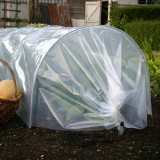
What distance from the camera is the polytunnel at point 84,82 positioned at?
11.4ft

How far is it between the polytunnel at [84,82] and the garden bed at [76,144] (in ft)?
0.38

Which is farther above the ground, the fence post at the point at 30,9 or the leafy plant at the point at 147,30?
the fence post at the point at 30,9

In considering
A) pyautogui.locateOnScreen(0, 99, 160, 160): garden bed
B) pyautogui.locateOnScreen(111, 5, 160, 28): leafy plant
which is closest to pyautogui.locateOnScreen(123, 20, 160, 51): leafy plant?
pyautogui.locateOnScreen(111, 5, 160, 28): leafy plant

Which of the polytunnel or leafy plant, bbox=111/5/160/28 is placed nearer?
the polytunnel

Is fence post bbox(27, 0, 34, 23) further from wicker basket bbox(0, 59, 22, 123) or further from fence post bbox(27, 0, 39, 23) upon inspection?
wicker basket bbox(0, 59, 22, 123)

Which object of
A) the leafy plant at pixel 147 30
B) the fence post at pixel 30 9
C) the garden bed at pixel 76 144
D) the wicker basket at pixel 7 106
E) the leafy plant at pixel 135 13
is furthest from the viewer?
the leafy plant at pixel 135 13

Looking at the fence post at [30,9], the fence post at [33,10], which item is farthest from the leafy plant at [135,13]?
the fence post at [30,9]

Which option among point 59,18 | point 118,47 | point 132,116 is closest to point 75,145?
point 132,116

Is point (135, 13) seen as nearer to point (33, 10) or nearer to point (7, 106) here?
point (33, 10)

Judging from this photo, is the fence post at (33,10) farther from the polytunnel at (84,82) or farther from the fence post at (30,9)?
the polytunnel at (84,82)

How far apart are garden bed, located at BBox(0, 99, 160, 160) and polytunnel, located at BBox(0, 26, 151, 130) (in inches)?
4.6

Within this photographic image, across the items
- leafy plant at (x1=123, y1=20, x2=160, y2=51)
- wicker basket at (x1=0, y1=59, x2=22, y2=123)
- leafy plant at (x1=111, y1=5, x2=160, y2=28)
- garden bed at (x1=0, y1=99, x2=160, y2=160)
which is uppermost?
leafy plant at (x1=111, y1=5, x2=160, y2=28)

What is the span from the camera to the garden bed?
2979mm

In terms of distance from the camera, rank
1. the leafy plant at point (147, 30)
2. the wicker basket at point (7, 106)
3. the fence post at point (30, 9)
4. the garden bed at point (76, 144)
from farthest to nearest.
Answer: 1. the fence post at point (30, 9)
2. the leafy plant at point (147, 30)
3. the wicker basket at point (7, 106)
4. the garden bed at point (76, 144)
